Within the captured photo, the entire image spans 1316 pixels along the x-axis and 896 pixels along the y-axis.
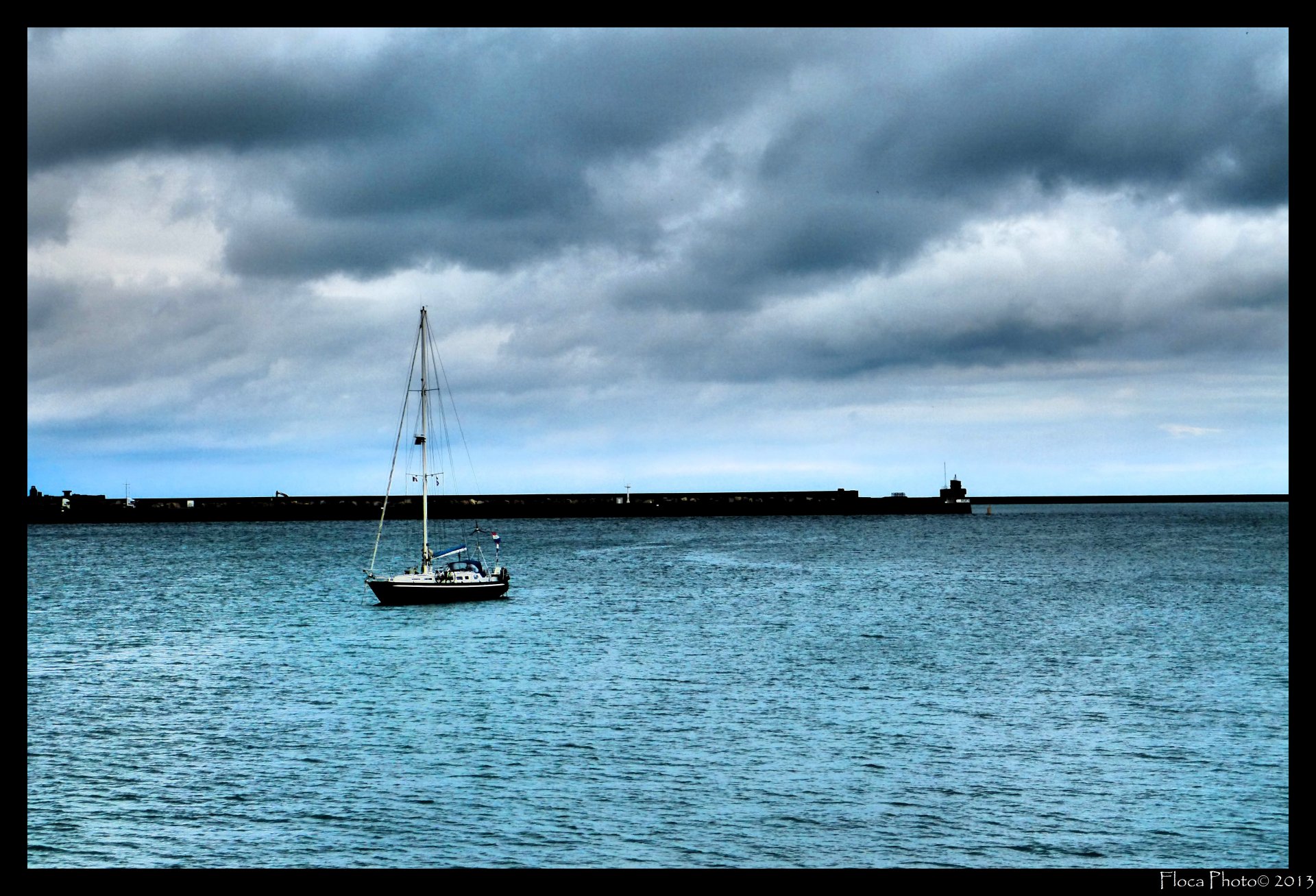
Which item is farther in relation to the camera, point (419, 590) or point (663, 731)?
point (419, 590)

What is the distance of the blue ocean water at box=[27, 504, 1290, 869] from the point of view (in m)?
20.6

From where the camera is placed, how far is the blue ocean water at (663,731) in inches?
810

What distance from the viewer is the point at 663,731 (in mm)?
29156

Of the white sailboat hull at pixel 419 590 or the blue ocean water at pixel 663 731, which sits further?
the white sailboat hull at pixel 419 590

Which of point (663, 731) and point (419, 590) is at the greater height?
point (419, 590)

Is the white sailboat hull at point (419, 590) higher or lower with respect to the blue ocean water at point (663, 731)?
higher

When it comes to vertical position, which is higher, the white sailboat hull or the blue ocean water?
the white sailboat hull

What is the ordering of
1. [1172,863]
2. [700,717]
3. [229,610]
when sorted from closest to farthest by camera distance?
1. [1172,863]
2. [700,717]
3. [229,610]

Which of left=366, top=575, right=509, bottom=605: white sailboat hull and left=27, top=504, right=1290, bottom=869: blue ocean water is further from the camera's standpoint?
left=366, top=575, right=509, bottom=605: white sailboat hull
